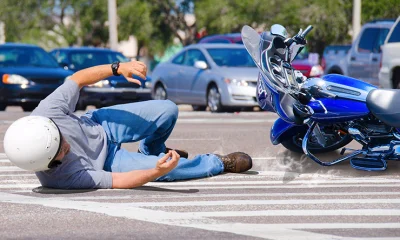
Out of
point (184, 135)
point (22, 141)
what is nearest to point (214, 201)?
point (22, 141)

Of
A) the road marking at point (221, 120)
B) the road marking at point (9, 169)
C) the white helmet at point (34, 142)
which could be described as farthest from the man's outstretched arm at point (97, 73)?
the road marking at point (221, 120)

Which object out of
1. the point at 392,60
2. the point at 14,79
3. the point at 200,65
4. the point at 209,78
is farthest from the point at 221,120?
the point at 14,79

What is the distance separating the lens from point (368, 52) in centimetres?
2339

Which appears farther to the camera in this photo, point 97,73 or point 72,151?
point 97,73

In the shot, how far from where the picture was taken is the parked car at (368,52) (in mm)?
23047

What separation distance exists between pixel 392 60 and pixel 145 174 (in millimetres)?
12511

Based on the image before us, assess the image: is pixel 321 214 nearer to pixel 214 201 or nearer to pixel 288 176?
pixel 214 201

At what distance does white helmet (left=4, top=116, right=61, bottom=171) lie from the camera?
7961mm

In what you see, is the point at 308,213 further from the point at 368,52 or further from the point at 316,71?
the point at 316,71

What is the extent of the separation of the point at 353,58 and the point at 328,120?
581 inches

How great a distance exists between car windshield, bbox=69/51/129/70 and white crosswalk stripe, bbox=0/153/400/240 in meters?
15.6

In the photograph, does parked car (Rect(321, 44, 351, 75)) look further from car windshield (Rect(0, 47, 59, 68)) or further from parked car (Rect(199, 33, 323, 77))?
car windshield (Rect(0, 47, 59, 68))

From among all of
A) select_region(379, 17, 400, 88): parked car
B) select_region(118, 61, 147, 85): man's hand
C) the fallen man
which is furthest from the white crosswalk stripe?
select_region(379, 17, 400, 88): parked car

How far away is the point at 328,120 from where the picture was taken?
9.25 meters
